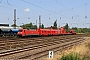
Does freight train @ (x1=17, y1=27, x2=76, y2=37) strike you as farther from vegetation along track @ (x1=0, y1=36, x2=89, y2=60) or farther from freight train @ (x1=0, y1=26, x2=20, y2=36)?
vegetation along track @ (x1=0, y1=36, x2=89, y2=60)

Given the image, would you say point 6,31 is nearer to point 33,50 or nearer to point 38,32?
point 38,32

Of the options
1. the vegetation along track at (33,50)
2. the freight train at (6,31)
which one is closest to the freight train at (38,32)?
the freight train at (6,31)

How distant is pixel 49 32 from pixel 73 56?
156 feet

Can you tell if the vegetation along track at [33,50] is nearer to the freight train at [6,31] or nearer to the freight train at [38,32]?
the freight train at [38,32]

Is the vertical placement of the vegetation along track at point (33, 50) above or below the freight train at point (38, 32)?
below

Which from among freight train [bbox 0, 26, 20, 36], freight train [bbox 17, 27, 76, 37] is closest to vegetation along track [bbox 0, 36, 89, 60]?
freight train [bbox 17, 27, 76, 37]

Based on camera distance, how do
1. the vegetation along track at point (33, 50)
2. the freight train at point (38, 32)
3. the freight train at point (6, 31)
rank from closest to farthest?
the vegetation along track at point (33, 50), the freight train at point (38, 32), the freight train at point (6, 31)

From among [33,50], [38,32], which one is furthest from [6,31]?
[33,50]

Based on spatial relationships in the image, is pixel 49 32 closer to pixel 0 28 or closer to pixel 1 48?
pixel 0 28

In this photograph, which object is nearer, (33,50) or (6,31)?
(33,50)

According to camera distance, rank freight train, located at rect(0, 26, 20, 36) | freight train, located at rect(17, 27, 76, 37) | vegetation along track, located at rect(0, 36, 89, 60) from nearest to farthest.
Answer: vegetation along track, located at rect(0, 36, 89, 60) < freight train, located at rect(17, 27, 76, 37) < freight train, located at rect(0, 26, 20, 36)

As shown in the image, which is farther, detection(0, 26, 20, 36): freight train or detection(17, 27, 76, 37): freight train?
detection(0, 26, 20, 36): freight train

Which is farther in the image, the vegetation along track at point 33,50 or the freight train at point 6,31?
the freight train at point 6,31

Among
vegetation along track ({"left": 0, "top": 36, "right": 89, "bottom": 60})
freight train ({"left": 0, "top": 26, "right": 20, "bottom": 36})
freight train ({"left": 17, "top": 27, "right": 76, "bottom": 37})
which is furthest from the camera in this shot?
freight train ({"left": 0, "top": 26, "right": 20, "bottom": 36})
